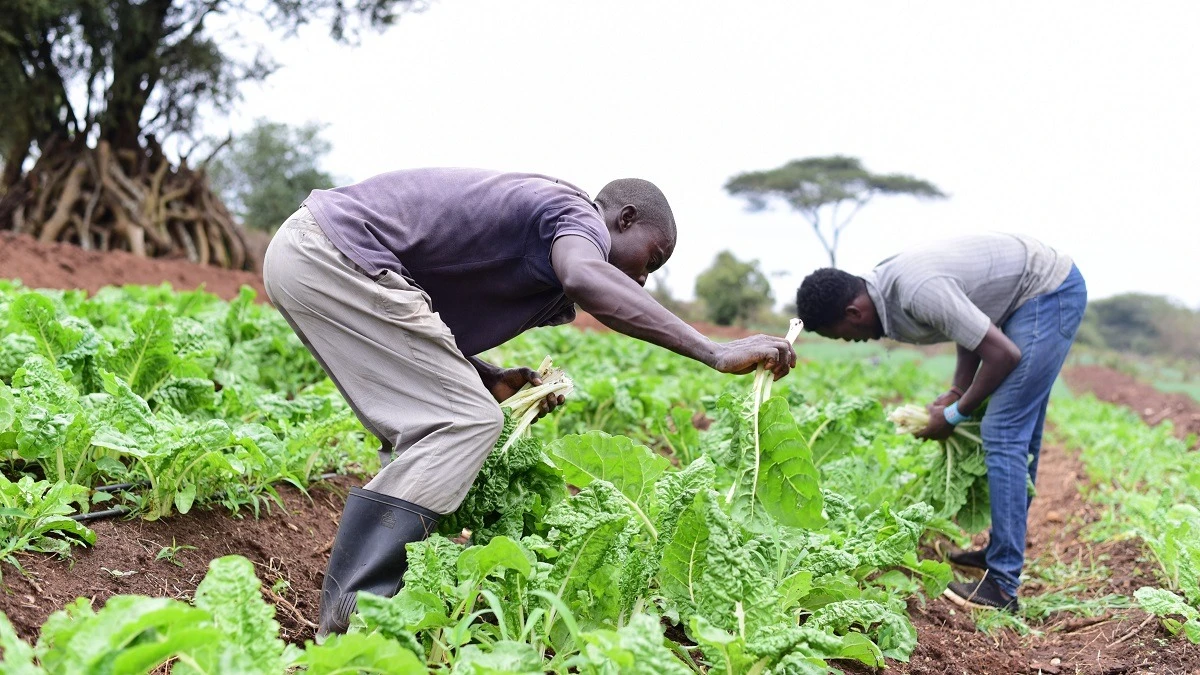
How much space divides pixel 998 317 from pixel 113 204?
15.2 meters

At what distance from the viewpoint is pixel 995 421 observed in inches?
157

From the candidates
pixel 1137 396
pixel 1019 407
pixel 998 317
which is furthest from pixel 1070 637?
pixel 1137 396

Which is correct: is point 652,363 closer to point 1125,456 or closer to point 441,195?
point 1125,456

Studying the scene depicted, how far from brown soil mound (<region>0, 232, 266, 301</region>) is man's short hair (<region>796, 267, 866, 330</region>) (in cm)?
823

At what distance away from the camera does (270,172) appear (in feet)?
119

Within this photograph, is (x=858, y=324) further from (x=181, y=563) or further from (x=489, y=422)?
(x=181, y=563)

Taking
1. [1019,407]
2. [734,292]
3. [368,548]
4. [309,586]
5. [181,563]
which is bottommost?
[734,292]

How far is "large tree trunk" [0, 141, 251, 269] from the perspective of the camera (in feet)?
50.6

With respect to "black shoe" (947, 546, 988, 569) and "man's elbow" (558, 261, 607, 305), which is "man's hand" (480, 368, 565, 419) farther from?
"black shoe" (947, 546, 988, 569)

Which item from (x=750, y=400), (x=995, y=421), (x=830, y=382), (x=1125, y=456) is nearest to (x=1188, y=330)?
(x=830, y=382)

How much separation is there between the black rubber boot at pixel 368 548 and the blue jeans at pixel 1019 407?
101 inches

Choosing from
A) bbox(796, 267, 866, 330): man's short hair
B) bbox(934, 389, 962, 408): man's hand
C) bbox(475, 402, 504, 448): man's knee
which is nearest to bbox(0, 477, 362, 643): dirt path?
bbox(475, 402, 504, 448): man's knee

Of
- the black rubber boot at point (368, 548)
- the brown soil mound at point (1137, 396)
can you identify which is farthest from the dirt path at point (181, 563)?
the brown soil mound at point (1137, 396)

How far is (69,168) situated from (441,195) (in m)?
16.0
